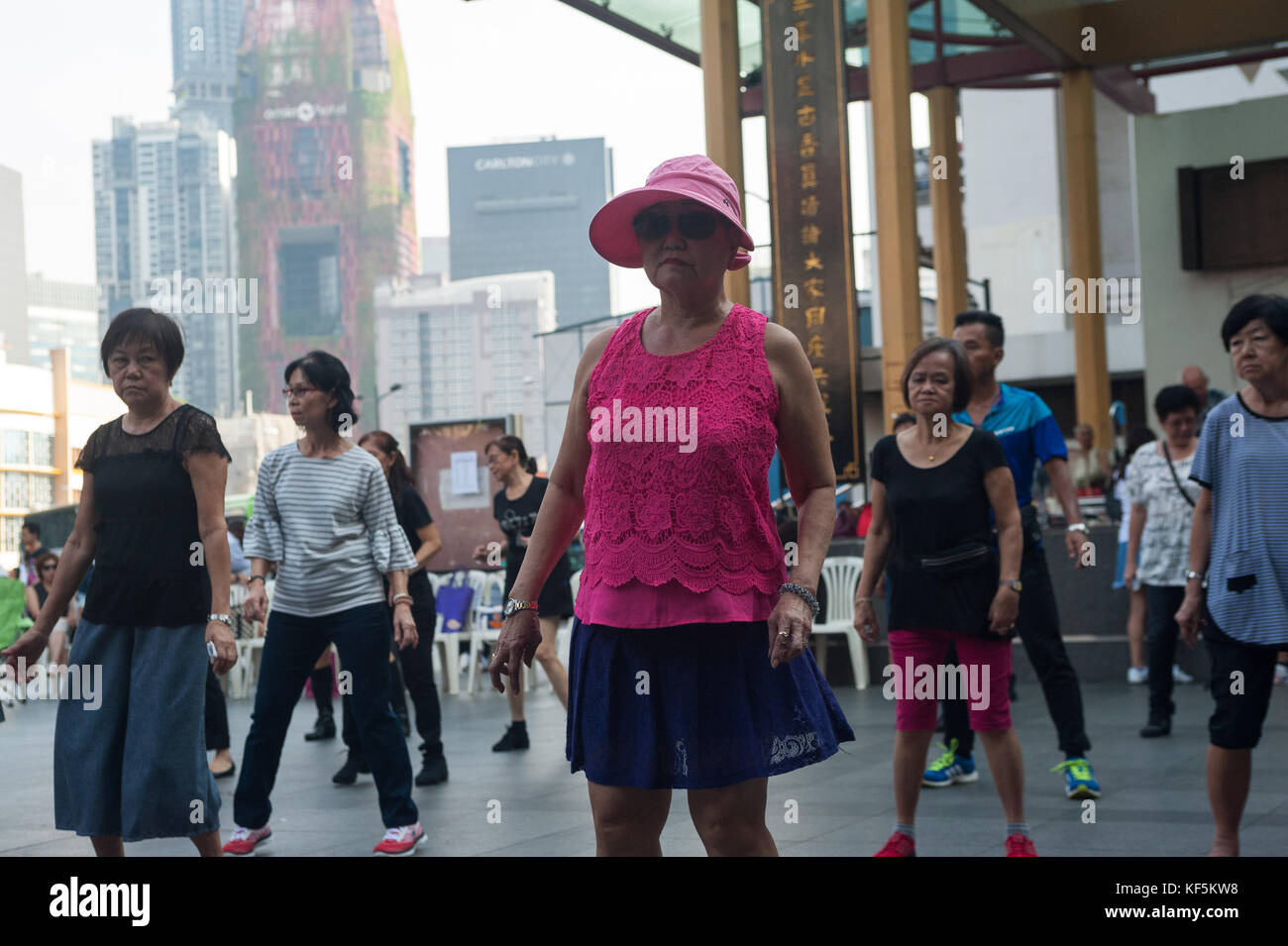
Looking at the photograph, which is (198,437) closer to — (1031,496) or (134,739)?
(134,739)

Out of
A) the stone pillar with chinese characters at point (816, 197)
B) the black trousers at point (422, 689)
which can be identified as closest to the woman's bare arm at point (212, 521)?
the black trousers at point (422, 689)

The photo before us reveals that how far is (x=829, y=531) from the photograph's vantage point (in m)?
3.34

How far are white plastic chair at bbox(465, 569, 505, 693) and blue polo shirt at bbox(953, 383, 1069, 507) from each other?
7.97m

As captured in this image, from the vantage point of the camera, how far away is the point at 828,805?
21.4 feet

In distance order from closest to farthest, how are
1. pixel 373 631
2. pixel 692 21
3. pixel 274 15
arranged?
pixel 373 631 < pixel 692 21 < pixel 274 15

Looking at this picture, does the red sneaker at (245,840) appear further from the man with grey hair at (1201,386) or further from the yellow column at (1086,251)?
the yellow column at (1086,251)

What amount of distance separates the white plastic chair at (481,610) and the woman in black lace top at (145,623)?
8.99 meters

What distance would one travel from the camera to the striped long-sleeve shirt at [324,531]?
5.91m

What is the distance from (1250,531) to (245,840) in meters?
3.78

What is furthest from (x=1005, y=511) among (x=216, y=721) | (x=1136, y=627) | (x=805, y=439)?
(x=1136, y=627)

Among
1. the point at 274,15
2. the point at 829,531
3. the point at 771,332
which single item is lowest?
the point at 829,531
